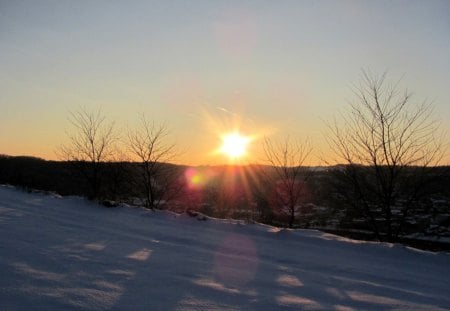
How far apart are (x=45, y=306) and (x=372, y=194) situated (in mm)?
9203

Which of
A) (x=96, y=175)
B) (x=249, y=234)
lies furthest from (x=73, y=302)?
(x=96, y=175)

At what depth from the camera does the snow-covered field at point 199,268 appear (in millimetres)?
4516

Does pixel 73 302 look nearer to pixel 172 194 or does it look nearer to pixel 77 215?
pixel 77 215

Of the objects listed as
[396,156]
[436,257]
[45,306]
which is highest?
[396,156]

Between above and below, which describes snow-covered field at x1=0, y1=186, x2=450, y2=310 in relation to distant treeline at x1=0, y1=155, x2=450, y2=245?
below

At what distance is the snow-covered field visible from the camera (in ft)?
14.8

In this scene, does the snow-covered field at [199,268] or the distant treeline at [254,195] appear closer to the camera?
the snow-covered field at [199,268]

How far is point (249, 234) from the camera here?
29.0ft

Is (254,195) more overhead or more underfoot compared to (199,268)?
more overhead

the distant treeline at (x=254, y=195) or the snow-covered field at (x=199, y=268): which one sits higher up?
the distant treeline at (x=254, y=195)

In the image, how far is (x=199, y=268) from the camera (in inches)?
233

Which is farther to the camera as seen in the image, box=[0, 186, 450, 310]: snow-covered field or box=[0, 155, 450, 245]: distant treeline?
box=[0, 155, 450, 245]: distant treeline

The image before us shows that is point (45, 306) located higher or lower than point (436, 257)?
lower

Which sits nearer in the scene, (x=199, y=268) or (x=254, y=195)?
(x=199, y=268)
